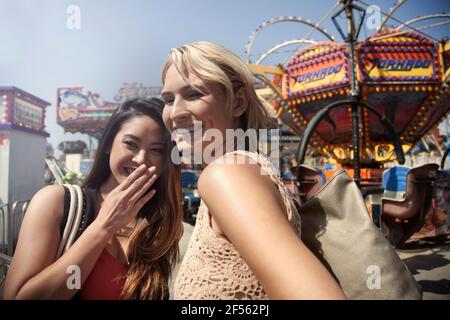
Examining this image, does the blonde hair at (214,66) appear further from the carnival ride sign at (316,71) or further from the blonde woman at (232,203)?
the carnival ride sign at (316,71)

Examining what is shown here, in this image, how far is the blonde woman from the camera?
25.1 inches

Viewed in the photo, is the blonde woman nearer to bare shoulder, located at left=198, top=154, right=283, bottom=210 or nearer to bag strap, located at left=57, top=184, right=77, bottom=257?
bare shoulder, located at left=198, top=154, right=283, bottom=210

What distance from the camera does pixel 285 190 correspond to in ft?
2.84

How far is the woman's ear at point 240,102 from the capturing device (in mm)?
1028

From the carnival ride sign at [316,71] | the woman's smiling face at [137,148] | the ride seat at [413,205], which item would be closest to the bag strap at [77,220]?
the woman's smiling face at [137,148]

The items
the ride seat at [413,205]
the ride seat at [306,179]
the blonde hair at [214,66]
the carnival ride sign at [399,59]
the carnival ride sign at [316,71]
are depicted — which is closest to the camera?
the blonde hair at [214,66]

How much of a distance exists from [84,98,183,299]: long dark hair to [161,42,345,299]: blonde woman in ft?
1.52

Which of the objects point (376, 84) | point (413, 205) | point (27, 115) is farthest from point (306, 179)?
point (27, 115)

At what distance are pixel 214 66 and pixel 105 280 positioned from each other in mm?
1028

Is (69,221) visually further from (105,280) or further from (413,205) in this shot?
(413,205)

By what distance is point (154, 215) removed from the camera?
1.54 meters

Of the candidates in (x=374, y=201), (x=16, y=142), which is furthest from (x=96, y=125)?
(x=374, y=201)

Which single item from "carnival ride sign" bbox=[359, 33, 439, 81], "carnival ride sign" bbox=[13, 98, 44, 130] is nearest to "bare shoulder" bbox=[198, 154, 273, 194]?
"carnival ride sign" bbox=[359, 33, 439, 81]
